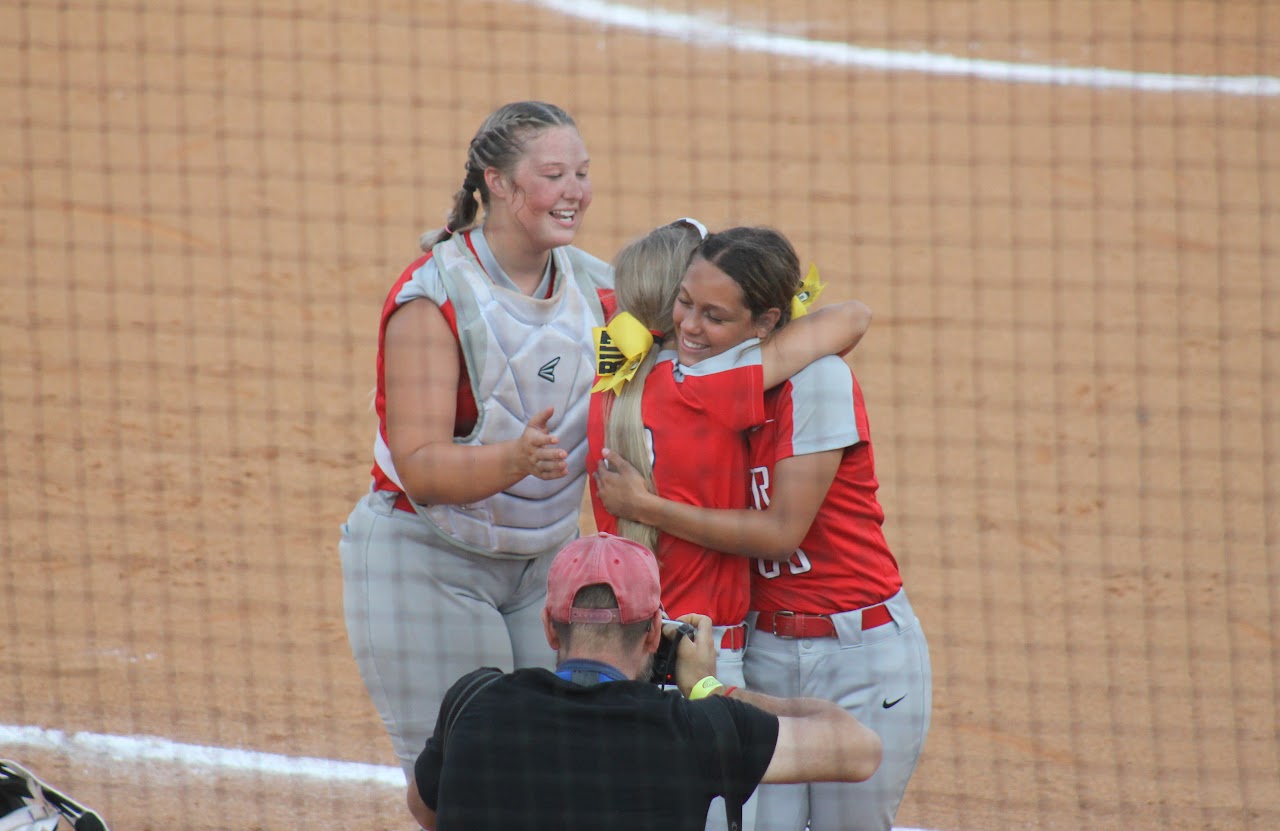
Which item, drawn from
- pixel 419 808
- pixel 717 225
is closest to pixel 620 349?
pixel 419 808

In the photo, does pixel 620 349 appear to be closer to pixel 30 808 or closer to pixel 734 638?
pixel 734 638

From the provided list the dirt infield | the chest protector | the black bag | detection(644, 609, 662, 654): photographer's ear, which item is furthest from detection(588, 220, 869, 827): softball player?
the dirt infield

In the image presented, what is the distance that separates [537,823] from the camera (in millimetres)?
2695

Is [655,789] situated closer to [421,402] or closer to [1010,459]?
[421,402]

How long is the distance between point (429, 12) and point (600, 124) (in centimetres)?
224

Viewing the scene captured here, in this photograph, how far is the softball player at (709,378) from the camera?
3.29m

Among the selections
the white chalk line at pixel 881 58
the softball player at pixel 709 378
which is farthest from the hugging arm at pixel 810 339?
the white chalk line at pixel 881 58

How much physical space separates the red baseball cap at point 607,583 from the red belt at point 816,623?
66cm

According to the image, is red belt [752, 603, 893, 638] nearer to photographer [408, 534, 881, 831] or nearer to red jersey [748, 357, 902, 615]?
red jersey [748, 357, 902, 615]

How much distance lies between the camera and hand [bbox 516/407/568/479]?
132 inches

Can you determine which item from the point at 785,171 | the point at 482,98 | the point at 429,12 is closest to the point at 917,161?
the point at 785,171

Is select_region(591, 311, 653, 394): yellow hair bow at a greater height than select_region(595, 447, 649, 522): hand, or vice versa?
select_region(591, 311, 653, 394): yellow hair bow

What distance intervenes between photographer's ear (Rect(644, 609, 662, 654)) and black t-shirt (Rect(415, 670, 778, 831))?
0.46 ft

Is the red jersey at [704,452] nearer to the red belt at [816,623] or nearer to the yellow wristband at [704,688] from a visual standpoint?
the red belt at [816,623]
